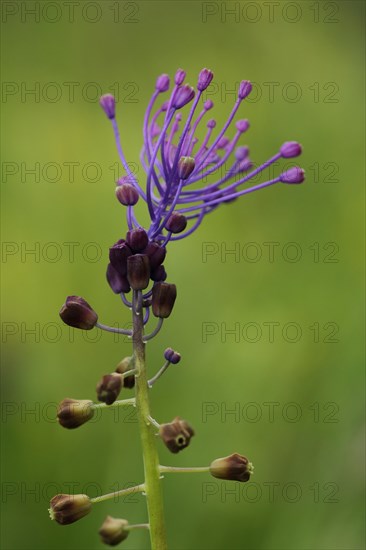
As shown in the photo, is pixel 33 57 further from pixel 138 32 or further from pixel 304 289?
pixel 304 289

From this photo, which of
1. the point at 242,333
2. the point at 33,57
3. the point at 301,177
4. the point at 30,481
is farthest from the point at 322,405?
the point at 33,57

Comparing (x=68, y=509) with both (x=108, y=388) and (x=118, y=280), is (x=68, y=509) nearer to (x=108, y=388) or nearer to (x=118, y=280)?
(x=108, y=388)

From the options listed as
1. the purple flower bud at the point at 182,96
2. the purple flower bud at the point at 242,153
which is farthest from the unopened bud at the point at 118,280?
the purple flower bud at the point at 242,153

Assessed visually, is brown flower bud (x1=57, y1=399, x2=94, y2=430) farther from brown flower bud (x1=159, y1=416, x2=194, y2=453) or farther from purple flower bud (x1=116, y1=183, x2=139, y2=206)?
purple flower bud (x1=116, y1=183, x2=139, y2=206)

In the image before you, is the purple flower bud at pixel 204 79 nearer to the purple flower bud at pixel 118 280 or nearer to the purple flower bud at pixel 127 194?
the purple flower bud at pixel 127 194

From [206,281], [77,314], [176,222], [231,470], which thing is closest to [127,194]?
[176,222]

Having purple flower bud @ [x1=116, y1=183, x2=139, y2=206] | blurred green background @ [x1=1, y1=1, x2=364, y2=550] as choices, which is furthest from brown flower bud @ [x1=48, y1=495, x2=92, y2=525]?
blurred green background @ [x1=1, y1=1, x2=364, y2=550]
